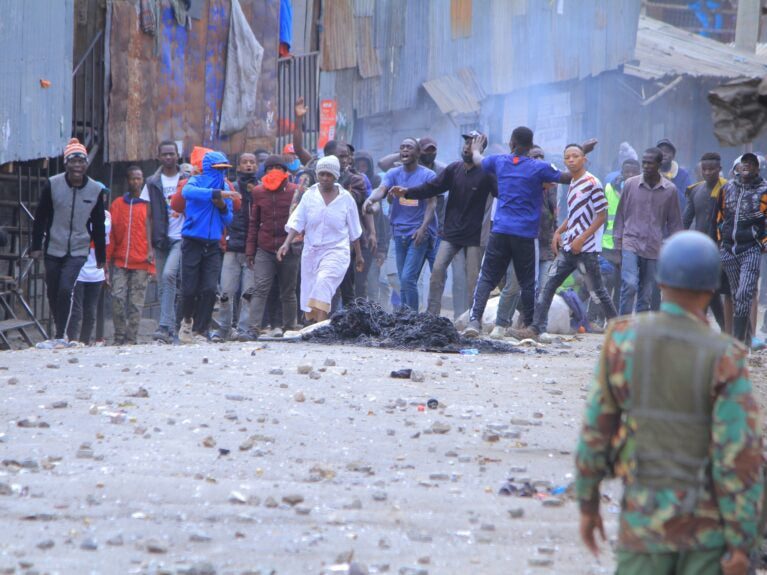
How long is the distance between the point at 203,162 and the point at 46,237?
170 cm

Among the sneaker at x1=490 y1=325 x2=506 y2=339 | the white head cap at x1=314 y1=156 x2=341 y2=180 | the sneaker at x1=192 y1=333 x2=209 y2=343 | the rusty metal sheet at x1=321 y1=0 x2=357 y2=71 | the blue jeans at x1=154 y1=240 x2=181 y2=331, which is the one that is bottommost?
the sneaker at x1=192 y1=333 x2=209 y2=343

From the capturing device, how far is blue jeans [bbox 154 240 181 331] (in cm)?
1202

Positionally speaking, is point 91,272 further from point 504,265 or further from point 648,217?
point 648,217

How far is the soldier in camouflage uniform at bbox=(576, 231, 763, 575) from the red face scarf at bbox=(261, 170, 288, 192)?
898 centimetres

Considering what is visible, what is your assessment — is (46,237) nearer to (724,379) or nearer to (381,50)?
(724,379)

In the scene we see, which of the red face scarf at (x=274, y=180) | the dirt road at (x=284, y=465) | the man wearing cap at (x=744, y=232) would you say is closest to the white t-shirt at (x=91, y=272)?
the red face scarf at (x=274, y=180)

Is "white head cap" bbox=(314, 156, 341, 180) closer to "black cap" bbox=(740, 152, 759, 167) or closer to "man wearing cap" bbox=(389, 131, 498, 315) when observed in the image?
"man wearing cap" bbox=(389, 131, 498, 315)

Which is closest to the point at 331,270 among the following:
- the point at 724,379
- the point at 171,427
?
the point at 171,427

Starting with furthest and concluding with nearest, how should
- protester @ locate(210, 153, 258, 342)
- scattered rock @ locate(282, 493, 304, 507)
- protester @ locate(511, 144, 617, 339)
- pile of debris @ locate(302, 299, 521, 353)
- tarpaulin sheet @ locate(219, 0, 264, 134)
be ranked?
tarpaulin sheet @ locate(219, 0, 264, 134) < protester @ locate(210, 153, 258, 342) < protester @ locate(511, 144, 617, 339) < pile of debris @ locate(302, 299, 521, 353) < scattered rock @ locate(282, 493, 304, 507)

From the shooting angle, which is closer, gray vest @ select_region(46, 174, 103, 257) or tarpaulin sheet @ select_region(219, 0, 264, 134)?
gray vest @ select_region(46, 174, 103, 257)

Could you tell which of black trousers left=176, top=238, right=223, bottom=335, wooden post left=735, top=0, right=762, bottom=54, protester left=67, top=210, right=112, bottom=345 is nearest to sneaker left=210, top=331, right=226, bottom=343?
black trousers left=176, top=238, right=223, bottom=335

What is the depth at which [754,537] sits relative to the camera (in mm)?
3320

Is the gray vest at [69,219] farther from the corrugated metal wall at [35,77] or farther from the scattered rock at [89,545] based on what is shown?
the scattered rock at [89,545]

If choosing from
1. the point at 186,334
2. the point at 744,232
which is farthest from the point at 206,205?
the point at 744,232
